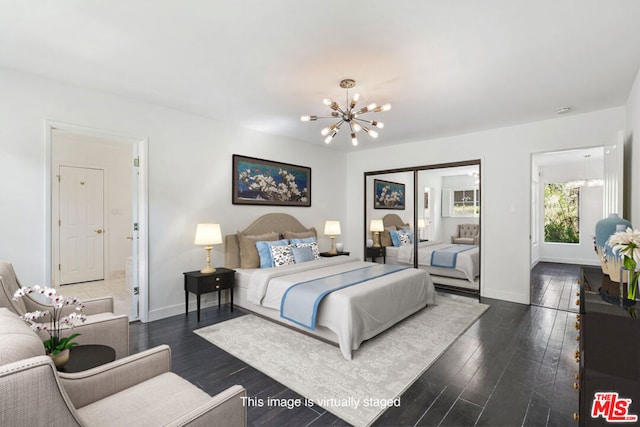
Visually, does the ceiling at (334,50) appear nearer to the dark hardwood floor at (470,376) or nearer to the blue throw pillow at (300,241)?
the blue throw pillow at (300,241)

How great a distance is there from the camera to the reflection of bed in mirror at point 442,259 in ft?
15.9

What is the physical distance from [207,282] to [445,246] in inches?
154

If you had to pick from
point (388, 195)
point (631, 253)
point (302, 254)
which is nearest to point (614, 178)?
point (631, 253)

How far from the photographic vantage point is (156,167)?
3.75m

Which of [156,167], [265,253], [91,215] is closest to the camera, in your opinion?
[156,167]

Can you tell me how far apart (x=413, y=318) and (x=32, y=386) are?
357 cm

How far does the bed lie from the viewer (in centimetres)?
283

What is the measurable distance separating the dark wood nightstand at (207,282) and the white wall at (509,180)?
12.7 feet

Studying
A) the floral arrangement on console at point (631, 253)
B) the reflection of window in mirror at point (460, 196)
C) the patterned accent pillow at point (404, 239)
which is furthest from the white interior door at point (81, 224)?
the floral arrangement on console at point (631, 253)

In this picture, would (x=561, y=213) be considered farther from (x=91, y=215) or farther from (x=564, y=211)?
(x=91, y=215)

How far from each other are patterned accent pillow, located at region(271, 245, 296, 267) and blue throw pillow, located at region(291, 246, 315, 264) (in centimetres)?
6

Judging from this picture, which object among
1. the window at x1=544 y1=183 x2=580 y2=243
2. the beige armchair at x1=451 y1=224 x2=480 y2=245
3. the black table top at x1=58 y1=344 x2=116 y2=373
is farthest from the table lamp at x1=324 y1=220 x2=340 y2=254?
the window at x1=544 y1=183 x2=580 y2=243

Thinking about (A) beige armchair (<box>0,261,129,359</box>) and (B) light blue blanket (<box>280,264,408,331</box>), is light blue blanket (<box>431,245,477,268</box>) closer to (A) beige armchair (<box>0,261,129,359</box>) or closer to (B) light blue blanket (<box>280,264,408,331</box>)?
(B) light blue blanket (<box>280,264,408,331</box>)

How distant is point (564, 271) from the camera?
6.57 m
